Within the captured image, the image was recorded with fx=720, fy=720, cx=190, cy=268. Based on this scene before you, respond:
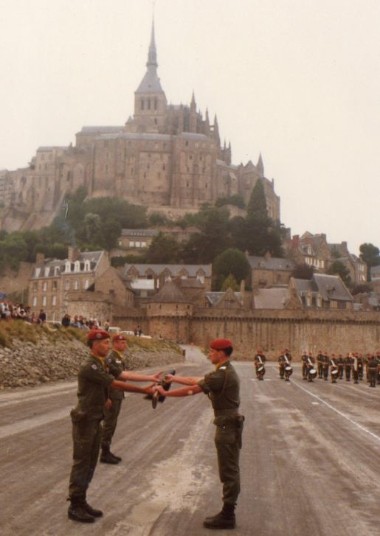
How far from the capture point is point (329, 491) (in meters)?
9.05

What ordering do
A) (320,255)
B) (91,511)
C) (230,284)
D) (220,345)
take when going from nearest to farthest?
1. (91,511)
2. (220,345)
3. (230,284)
4. (320,255)

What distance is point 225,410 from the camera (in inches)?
316

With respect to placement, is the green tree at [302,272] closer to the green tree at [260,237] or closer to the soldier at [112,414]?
the green tree at [260,237]

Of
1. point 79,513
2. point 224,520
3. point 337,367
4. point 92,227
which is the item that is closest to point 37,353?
point 337,367

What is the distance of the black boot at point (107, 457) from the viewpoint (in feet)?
34.8

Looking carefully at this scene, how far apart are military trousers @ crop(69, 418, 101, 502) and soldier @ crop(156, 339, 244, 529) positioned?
2.96 ft

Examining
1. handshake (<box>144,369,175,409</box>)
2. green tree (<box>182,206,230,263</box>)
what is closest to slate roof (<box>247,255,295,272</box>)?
green tree (<box>182,206,230,263</box>)

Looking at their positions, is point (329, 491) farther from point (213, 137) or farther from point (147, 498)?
point (213, 137)

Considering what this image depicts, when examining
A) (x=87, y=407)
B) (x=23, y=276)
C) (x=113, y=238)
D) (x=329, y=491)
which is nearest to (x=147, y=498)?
(x=87, y=407)

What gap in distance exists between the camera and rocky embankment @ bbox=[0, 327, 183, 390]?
24297mm

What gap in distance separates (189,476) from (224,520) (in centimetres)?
239

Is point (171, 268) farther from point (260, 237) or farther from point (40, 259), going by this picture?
point (260, 237)

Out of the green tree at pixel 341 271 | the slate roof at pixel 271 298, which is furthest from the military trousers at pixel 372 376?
the green tree at pixel 341 271

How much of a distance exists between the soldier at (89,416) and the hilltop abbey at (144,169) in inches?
5565
